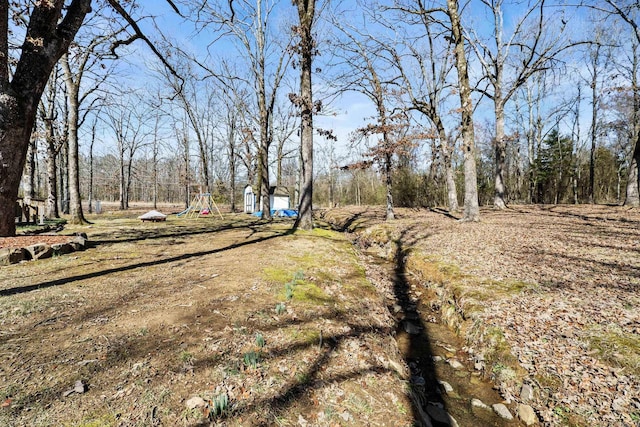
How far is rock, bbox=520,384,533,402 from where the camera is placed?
2.68 meters

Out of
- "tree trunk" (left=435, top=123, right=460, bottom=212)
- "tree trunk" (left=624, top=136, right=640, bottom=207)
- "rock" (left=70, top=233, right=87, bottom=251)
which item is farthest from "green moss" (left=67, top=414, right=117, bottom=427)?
"tree trunk" (left=624, top=136, right=640, bottom=207)

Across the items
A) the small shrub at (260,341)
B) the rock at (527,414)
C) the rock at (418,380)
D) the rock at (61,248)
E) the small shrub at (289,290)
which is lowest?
the rock at (418,380)

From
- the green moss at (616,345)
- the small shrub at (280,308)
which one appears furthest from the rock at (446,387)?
the small shrub at (280,308)

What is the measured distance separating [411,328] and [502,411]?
1743 millimetres

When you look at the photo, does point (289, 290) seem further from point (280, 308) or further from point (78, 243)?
point (78, 243)

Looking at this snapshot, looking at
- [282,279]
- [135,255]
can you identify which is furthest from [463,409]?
[135,255]

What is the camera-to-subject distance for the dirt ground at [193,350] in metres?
1.96

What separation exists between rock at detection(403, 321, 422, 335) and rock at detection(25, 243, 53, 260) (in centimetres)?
695

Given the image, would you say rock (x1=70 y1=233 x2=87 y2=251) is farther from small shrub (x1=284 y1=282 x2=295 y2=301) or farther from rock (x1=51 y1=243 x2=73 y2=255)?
small shrub (x1=284 y1=282 x2=295 y2=301)

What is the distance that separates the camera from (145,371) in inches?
89.0

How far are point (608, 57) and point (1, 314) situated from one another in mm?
34711

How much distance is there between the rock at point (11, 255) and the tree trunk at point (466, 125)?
12.2 meters

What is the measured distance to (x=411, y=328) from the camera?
4.41 m

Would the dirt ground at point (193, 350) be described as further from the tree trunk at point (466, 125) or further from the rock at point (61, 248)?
the tree trunk at point (466, 125)
